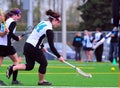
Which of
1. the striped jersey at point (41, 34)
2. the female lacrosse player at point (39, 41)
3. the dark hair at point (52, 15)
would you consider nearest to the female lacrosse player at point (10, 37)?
the female lacrosse player at point (39, 41)

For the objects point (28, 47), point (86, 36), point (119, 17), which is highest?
point (119, 17)

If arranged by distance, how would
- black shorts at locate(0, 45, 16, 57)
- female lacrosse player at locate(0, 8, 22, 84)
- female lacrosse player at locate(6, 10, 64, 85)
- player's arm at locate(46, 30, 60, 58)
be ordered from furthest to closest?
black shorts at locate(0, 45, 16, 57) < female lacrosse player at locate(0, 8, 22, 84) < female lacrosse player at locate(6, 10, 64, 85) < player's arm at locate(46, 30, 60, 58)

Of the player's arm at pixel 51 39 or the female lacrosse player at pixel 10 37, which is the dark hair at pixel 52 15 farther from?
the female lacrosse player at pixel 10 37

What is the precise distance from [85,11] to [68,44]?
1560cm

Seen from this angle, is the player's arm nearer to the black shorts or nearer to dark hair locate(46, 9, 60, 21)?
dark hair locate(46, 9, 60, 21)

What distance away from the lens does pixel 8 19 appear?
11.9 meters

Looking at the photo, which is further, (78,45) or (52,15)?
(78,45)

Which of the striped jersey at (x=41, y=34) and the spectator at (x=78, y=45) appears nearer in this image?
the striped jersey at (x=41, y=34)

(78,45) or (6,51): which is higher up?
(6,51)

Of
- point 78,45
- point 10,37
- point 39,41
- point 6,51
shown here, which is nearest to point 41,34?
point 39,41

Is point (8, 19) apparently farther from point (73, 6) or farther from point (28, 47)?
point (73, 6)

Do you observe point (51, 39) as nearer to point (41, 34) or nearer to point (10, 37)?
point (41, 34)

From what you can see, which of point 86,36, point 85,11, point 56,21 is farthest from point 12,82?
point 85,11

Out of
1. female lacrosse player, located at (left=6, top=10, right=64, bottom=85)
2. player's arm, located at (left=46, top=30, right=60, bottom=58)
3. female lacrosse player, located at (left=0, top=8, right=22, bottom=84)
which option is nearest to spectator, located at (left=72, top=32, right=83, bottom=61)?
female lacrosse player, located at (left=0, top=8, right=22, bottom=84)
